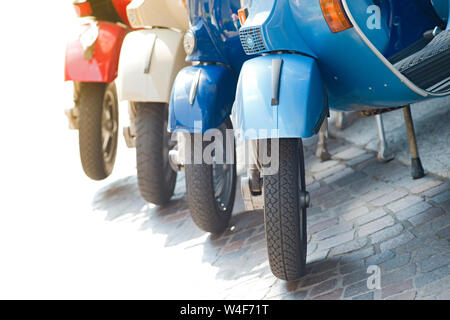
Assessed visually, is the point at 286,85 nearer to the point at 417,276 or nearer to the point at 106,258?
the point at 417,276

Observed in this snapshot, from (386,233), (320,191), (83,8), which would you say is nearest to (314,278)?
(386,233)

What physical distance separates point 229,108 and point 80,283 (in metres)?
1.21

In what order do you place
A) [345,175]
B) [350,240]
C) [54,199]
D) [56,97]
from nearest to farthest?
[350,240], [345,175], [54,199], [56,97]

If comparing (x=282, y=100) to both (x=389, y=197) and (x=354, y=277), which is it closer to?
(x=354, y=277)

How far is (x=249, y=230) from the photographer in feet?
13.5

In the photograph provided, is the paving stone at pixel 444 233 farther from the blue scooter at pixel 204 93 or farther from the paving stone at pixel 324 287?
the blue scooter at pixel 204 93

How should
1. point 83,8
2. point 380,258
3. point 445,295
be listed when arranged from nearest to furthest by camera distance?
point 445,295, point 380,258, point 83,8

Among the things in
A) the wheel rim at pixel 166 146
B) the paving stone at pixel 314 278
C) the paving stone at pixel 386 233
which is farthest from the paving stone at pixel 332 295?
the wheel rim at pixel 166 146

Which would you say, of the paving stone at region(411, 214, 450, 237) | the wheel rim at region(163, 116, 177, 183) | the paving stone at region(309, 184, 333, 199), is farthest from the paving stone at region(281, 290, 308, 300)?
the wheel rim at region(163, 116, 177, 183)

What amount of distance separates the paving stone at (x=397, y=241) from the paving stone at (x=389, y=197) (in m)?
0.51

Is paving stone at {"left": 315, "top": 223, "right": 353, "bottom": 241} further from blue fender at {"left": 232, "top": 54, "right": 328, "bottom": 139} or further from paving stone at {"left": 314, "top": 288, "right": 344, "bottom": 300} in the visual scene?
blue fender at {"left": 232, "top": 54, "right": 328, "bottom": 139}

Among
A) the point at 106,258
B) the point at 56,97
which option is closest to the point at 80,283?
the point at 106,258

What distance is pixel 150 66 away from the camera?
4.24 metres

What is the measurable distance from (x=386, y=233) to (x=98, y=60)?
2.21 m
